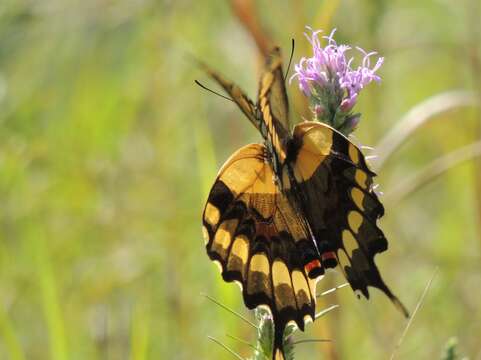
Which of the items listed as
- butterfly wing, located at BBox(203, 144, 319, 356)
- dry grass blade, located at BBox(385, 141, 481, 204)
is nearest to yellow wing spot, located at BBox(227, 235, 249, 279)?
butterfly wing, located at BBox(203, 144, 319, 356)

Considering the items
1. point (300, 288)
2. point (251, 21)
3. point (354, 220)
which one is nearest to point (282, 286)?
point (300, 288)

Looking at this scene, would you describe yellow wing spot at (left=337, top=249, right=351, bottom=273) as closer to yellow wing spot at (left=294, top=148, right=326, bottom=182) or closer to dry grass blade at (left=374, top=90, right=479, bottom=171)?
yellow wing spot at (left=294, top=148, right=326, bottom=182)

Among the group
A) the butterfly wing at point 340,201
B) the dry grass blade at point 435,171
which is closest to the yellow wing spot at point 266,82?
the butterfly wing at point 340,201

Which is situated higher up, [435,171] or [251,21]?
[251,21]

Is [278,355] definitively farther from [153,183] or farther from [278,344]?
[153,183]

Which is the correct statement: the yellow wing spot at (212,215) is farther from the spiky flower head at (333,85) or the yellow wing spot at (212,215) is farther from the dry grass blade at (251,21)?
the dry grass blade at (251,21)

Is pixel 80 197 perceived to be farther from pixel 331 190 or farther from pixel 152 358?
pixel 331 190
